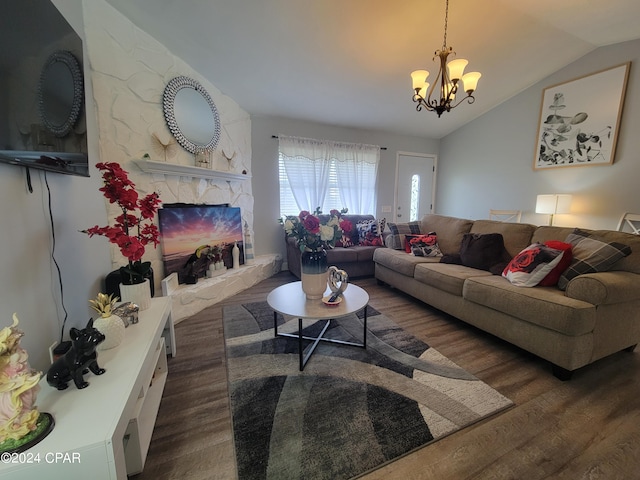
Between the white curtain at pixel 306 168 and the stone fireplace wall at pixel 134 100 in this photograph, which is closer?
the stone fireplace wall at pixel 134 100

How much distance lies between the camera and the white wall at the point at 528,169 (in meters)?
3.07

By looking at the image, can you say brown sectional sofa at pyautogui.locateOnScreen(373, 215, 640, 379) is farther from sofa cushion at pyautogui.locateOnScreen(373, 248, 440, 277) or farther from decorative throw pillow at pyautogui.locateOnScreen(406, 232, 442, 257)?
decorative throw pillow at pyautogui.locateOnScreen(406, 232, 442, 257)

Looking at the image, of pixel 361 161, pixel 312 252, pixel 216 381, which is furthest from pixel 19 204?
pixel 361 161

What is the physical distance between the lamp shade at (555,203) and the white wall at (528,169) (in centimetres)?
26

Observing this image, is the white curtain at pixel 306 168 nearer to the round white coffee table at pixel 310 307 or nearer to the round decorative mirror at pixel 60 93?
the round white coffee table at pixel 310 307

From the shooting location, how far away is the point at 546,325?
171cm

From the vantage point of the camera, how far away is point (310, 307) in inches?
71.2

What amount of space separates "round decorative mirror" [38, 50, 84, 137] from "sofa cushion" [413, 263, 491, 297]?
2.89 meters

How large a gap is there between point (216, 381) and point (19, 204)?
139 centimetres

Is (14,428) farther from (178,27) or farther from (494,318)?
(178,27)

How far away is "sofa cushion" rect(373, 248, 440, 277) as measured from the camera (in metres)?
2.90

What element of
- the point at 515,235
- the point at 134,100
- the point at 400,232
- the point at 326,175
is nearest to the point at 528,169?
the point at 515,235

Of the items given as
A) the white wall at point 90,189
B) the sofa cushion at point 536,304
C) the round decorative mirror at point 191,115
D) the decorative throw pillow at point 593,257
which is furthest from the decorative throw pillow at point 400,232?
the round decorative mirror at point 191,115

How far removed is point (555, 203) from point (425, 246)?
1.95m
